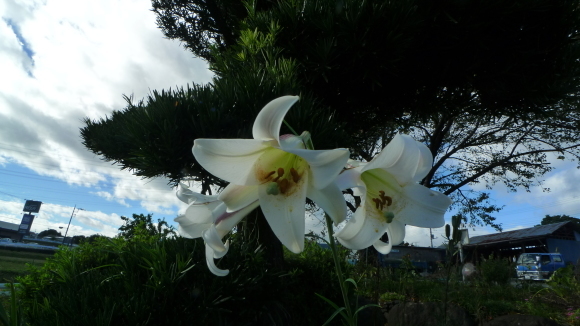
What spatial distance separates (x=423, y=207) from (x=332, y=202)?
0.75 feet

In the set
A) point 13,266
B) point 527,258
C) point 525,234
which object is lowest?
point 13,266

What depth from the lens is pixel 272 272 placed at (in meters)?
2.44

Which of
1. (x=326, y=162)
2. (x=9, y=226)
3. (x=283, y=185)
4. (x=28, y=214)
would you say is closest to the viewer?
(x=326, y=162)

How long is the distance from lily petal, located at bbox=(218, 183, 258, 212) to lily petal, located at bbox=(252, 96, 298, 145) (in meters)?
0.10

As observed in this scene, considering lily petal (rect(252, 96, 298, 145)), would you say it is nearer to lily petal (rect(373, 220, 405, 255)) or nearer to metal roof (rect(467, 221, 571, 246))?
lily petal (rect(373, 220, 405, 255))

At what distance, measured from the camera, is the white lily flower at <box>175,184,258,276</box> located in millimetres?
640

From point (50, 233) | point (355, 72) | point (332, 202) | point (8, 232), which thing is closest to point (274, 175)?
point (332, 202)

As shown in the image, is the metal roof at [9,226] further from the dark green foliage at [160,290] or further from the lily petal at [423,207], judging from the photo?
the lily petal at [423,207]

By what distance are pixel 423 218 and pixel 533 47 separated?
4623 mm

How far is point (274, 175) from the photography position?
2.26 ft

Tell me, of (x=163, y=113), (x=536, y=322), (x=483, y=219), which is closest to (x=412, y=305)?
(x=536, y=322)

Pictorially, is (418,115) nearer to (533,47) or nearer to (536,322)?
(533,47)

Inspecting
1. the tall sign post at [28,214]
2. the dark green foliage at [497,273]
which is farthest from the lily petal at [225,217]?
the tall sign post at [28,214]

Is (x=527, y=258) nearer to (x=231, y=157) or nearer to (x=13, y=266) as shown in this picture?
(x=231, y=157)
